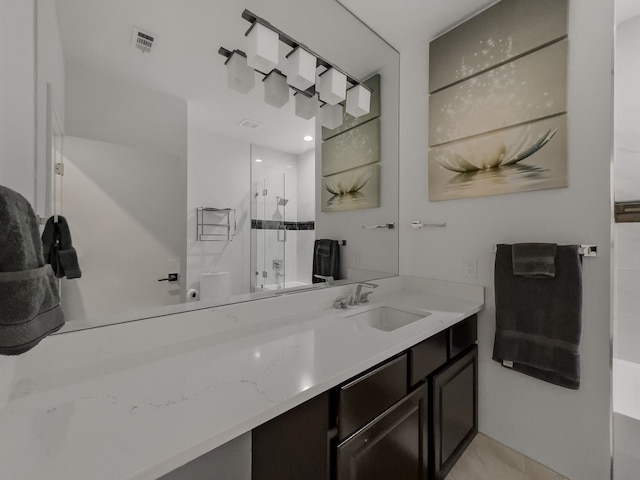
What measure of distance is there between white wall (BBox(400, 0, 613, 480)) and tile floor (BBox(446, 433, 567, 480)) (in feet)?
0.15

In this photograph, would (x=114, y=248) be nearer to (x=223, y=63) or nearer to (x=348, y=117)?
(x=223, y=63)

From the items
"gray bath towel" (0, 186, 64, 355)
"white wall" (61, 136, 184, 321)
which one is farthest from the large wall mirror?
"gray bath towel" (0, 186, 64, 355)

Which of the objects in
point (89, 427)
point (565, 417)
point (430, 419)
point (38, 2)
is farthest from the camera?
point (565, 417)

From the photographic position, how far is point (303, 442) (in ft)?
2.62

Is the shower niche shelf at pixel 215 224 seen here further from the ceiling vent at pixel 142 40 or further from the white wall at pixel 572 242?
the white wall at pixel 572 242

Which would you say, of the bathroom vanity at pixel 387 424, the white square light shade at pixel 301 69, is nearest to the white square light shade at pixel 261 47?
the white square light shade at pixel 301 69

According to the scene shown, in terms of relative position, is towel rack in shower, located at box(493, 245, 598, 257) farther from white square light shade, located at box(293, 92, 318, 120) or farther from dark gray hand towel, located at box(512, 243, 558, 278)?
white square light shade, located at box(293, 92, 318, 120)

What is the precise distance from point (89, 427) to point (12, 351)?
9.4 inches

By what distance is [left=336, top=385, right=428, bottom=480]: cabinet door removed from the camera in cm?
85

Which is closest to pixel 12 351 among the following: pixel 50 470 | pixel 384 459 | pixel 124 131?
pixel 50 470

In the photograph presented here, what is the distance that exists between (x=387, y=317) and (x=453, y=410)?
56 centimetres

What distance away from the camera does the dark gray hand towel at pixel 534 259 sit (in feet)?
4.37

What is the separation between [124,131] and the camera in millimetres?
1009

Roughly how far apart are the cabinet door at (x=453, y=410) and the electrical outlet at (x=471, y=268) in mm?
436
